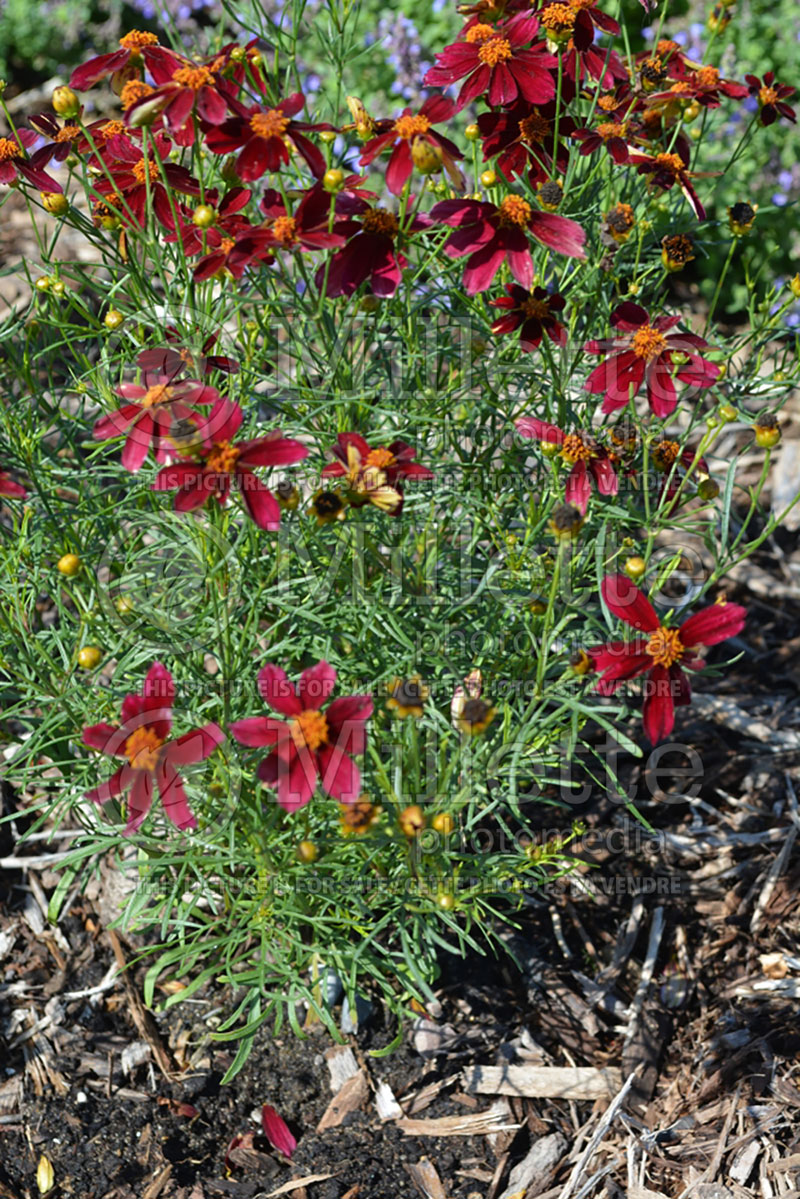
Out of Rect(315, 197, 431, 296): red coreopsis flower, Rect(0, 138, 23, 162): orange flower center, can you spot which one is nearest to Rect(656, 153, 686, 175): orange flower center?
Rect(315, 197, 431, 296): red coreopsis flower

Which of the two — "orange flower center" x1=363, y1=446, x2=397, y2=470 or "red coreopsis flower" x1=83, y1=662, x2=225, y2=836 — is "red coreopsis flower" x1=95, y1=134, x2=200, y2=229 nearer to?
"orange flower center" x1=363, y1=446, x2=397, y2=470

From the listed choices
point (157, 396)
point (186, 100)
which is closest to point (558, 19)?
point (186, 100)

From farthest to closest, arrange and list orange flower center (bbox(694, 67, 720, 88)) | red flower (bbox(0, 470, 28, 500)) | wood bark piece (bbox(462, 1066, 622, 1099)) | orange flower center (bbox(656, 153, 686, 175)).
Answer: wood bark piece (bbox(462, 1066, 622, 1099))
orange flower center (bbox(694, 67, 720, 88))
orange flower center (bbox(656, 153, 686, 175))
red flower (bbox(0, 470, 28, 500))

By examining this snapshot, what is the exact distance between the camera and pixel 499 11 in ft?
6.97

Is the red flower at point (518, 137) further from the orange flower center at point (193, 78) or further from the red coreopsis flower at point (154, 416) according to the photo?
the red coreopsis flower at point (154, 416)

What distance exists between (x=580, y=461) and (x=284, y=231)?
67 cm

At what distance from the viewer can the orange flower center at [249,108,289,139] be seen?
1.82m

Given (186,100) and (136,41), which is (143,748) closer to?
(186,100)

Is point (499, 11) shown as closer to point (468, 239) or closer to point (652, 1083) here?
point (468, 239)

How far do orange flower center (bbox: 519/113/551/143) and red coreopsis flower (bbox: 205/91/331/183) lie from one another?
0.50 metres

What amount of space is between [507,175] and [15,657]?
155 centimetres

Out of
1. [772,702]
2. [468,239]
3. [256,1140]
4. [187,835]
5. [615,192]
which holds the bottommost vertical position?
[772,702]

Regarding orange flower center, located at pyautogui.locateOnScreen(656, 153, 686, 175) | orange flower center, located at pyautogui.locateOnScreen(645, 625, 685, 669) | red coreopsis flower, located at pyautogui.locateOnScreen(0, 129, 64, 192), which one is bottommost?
orange flower center, located at pyautogui.locateOnScreen(645, 625, 685, 669)

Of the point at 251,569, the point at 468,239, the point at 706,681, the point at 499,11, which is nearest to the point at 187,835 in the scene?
the point at 251,569
